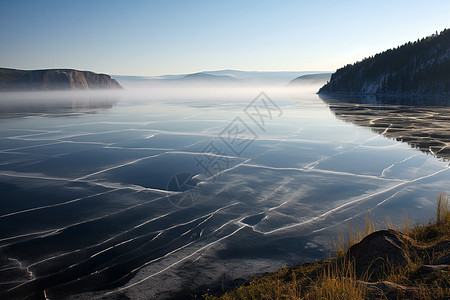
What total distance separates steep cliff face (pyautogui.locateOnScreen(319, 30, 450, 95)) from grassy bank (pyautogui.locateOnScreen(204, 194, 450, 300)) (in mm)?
84792

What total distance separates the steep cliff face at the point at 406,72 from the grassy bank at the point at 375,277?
3338 inches

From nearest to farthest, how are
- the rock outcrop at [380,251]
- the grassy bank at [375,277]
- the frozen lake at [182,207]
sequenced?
the grassy bank at [375,277] → the rock outcrop at [380,251] → the frozen lake at [182,207]

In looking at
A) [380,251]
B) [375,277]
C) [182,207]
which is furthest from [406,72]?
[375,277]

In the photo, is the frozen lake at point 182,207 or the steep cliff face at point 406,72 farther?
the steep cliff face at point 406,72

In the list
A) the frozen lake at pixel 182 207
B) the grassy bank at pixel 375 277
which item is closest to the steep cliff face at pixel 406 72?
the frozen lake at pixel 182 207

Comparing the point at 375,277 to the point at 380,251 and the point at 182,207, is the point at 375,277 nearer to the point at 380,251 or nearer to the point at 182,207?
the point at 380,251

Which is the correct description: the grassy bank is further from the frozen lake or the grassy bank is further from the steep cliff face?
the steep cliff face

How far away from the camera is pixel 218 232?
24.9 ft

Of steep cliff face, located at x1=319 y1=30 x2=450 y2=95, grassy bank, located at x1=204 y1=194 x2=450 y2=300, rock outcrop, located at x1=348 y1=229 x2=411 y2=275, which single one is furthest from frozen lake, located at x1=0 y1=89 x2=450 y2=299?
steep cliff face, located at x1=319 y1=30 x2=450 y2=95

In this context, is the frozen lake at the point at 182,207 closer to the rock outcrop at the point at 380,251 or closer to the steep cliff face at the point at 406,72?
the rock outcrop at the point at 380,251

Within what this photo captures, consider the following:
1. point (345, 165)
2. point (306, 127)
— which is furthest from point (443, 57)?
point (345, 165)

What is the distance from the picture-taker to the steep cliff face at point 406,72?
79875 millimetres

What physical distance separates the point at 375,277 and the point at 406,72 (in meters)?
98.4

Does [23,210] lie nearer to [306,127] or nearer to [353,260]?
[353,260]
